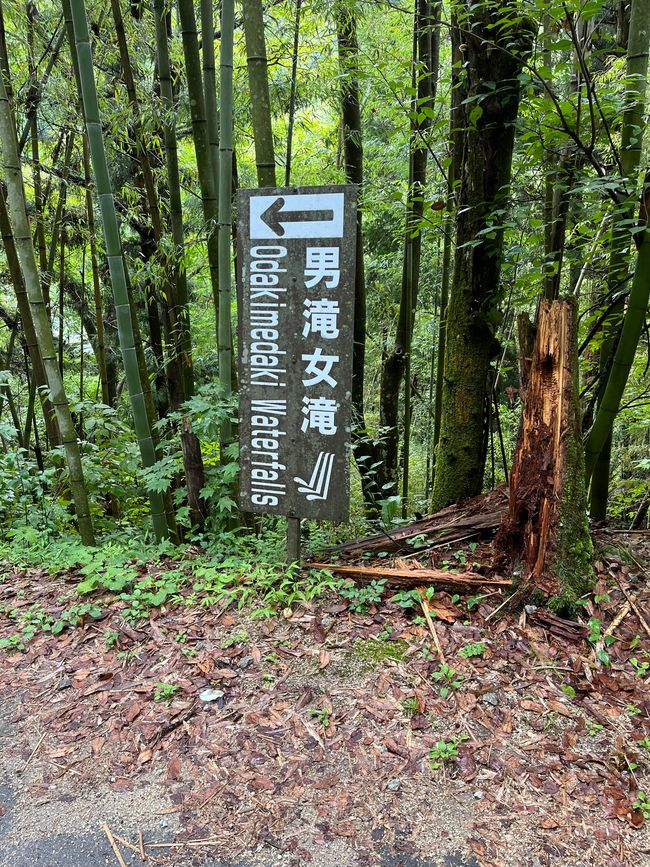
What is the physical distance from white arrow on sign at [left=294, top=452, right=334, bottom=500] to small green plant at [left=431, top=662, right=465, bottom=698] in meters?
1.01

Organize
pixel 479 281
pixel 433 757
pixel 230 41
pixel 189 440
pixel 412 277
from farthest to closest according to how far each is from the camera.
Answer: pixel 412 277 → pixel 189 440 → pixel 479 281 → pixel 230 41 → pixel 433 757

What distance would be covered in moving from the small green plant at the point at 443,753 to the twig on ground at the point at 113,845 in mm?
1101

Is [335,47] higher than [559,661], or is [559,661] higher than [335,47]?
[335,47]

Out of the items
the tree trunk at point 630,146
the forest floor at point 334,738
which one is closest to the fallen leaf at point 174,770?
the forest floor at point 334,738

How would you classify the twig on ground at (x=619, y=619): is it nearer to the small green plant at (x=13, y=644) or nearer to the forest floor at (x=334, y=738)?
the forest floor at (x=334, y=738)

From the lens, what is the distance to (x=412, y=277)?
544 centimetres

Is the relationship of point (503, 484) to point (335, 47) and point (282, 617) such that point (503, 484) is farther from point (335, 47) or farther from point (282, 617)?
point (335, 47)

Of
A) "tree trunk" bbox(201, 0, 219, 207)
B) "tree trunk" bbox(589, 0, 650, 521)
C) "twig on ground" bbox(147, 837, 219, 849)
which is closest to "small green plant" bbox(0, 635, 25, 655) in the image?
"twig on ground" bbox(147, 837, 219, 849)

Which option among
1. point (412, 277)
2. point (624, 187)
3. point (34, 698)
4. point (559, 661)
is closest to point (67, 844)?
point (34, 698)

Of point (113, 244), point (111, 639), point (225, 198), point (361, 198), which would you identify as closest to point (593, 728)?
point (111, 639)

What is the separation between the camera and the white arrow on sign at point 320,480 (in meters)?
2.81

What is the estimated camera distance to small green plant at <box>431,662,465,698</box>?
228 cm

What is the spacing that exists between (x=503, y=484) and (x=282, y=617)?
5.59 feet

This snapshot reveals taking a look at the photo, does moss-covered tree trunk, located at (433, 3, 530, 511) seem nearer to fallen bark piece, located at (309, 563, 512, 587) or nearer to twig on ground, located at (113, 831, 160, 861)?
fallen bark piece, located at (309, 563, 512, 587)
